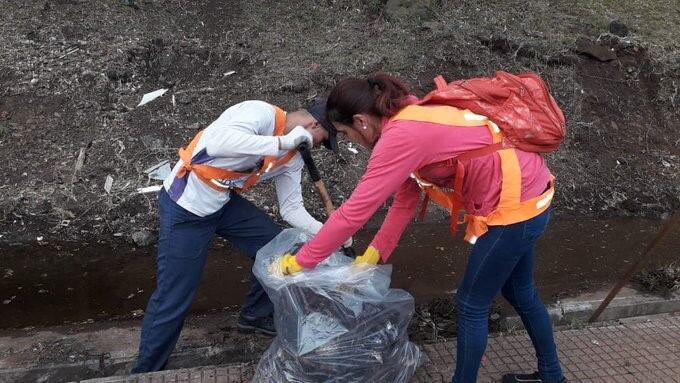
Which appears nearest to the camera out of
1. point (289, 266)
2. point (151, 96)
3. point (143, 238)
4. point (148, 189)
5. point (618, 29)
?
point (289, 266)

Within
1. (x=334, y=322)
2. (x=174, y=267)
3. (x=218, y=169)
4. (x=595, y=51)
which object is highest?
(x=218, y=169)

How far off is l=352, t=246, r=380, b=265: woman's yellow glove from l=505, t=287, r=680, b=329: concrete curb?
1543mm

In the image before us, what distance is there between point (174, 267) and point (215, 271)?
5.78 ft

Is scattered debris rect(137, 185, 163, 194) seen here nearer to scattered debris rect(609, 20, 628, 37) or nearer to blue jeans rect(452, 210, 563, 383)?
blue jeans rect(452, 210, 563, 383)

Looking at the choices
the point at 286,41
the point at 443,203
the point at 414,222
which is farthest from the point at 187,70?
the point at 443,203

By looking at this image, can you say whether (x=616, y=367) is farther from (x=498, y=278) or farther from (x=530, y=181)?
(x=530, y=181)

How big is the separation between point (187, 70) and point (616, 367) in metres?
5.39

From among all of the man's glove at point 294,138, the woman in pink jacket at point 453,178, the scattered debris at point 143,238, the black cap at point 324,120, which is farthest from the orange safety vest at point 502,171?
the scattered debris at point 143,238

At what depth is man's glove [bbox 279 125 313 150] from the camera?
8.72 ft

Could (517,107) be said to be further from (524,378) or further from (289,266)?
(524,378)

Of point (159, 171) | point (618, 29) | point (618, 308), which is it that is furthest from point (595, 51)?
point (159, 171)

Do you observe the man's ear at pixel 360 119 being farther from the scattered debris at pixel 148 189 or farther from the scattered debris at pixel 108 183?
the scattered debris at pixel 108 183

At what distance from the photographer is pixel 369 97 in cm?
229

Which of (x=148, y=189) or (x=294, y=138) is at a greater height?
(x=294, y=138)
